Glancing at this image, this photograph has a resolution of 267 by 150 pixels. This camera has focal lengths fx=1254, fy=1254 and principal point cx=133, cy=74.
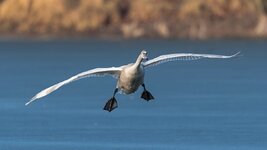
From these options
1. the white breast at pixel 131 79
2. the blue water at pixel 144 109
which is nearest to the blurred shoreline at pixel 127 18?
the blue water at pixel 144 109

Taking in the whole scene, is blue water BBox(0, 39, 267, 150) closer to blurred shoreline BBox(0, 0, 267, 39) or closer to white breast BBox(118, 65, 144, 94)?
white breast BBox(118, 65, 144, 94)

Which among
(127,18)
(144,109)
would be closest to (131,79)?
(144,109)

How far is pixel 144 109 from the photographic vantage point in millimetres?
31016

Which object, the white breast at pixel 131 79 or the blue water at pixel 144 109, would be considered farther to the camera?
the blue water at pixel 144 109

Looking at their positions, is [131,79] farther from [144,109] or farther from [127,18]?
[127,18]

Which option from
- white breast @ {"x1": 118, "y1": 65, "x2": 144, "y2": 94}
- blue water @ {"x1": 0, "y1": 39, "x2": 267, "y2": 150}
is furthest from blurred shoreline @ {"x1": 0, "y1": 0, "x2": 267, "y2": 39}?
white breast @ {"x1": 118, "y1": 65, "x2": 144, "y2": 94}

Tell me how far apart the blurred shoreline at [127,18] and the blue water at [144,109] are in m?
27.0

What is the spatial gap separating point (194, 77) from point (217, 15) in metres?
39.3

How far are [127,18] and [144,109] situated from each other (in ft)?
161

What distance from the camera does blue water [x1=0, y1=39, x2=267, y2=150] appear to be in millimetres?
25016

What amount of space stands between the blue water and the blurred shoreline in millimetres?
26999

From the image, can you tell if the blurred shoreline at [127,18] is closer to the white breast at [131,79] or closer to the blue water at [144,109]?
the blue water at [144,109]

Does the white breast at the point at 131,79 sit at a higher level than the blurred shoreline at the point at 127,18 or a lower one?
lower

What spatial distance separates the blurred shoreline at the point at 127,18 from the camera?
78.1m
